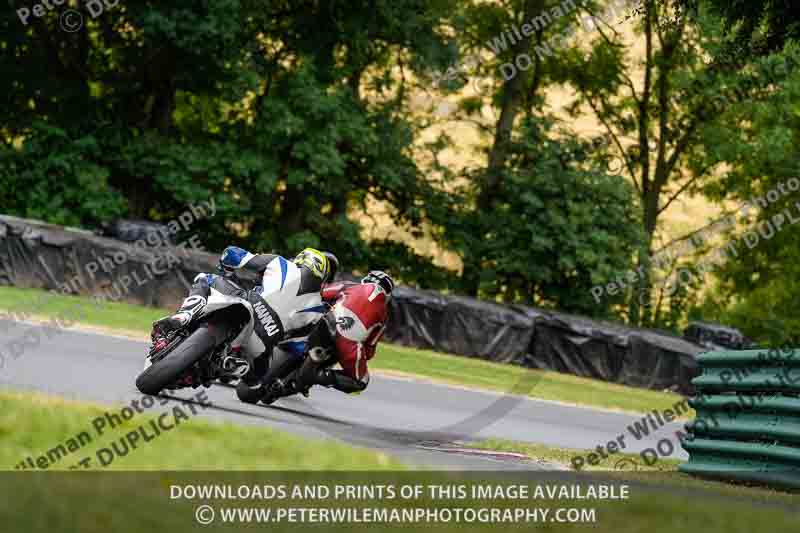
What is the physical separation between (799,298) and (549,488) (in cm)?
3601

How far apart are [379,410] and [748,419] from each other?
3.99 meters

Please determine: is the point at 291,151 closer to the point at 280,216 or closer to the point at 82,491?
the point at 280,216

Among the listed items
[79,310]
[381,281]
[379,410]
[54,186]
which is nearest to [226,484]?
[381,281]

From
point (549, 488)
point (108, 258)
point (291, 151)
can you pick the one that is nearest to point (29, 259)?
point (108, 258)

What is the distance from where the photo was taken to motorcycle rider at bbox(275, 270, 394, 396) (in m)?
9.96

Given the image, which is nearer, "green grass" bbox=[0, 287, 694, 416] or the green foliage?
"green grass" bbox=[0, 287, 694, 416]

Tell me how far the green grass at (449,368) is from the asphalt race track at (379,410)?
207 cm

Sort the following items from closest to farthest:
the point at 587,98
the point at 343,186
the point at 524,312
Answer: the point at 524,312, the point at 343,186, the point at 587,98

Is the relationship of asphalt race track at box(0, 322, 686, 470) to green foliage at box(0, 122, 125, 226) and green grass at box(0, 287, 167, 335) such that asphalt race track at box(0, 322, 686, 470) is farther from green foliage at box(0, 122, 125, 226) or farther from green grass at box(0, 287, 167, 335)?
green foliage at box(0, 122, 125, 226)

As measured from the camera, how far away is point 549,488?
6691mm

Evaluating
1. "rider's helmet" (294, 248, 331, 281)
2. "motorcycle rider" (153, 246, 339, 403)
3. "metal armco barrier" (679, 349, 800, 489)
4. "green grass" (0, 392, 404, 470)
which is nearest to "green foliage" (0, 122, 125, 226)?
"motorcycle rider" (153, 246, 339, 403)

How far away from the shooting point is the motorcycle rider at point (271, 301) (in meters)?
8.95

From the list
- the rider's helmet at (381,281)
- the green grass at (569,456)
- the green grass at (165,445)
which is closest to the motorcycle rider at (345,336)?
the rider's helmet at (381,281)

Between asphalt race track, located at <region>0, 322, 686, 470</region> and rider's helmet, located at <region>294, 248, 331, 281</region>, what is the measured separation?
1.13 m
